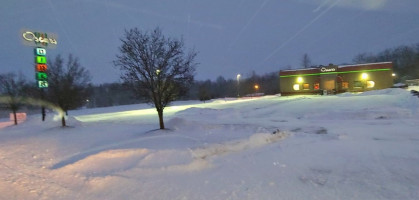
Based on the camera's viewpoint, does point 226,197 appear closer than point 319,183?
Yes

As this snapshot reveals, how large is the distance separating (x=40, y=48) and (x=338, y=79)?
41.5 metres

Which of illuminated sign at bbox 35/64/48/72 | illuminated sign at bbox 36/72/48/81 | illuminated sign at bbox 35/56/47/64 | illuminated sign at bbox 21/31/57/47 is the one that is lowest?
illuminated sign at bbox 36/72/48/81

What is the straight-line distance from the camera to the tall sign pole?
24.1 meters

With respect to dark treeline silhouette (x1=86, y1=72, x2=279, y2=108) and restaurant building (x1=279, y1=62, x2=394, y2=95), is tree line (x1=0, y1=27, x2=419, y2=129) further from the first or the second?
dark treeline silhouette (x1=86, y1=72, x2=279, y2=108)

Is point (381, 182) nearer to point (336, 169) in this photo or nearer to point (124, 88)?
point (336, 169)

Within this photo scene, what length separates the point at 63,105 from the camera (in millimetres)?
23641

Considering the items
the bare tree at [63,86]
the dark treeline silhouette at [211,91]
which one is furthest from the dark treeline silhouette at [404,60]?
the bare tree at [63,86]

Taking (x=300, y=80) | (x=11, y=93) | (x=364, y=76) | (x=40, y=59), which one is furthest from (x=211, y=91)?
(x=40, y=59)

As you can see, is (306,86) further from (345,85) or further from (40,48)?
(40,48)

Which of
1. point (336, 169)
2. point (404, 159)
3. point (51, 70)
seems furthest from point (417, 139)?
point (51, 70)

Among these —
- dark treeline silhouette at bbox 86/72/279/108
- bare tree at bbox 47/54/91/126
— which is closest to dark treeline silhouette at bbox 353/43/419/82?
dark treeline silhouette at bbox 86/72/279/108

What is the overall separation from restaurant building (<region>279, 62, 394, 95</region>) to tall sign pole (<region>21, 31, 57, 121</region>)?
120ft

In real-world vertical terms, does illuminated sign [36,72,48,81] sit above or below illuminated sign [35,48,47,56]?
below

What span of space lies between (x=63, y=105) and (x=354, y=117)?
20.8 m
